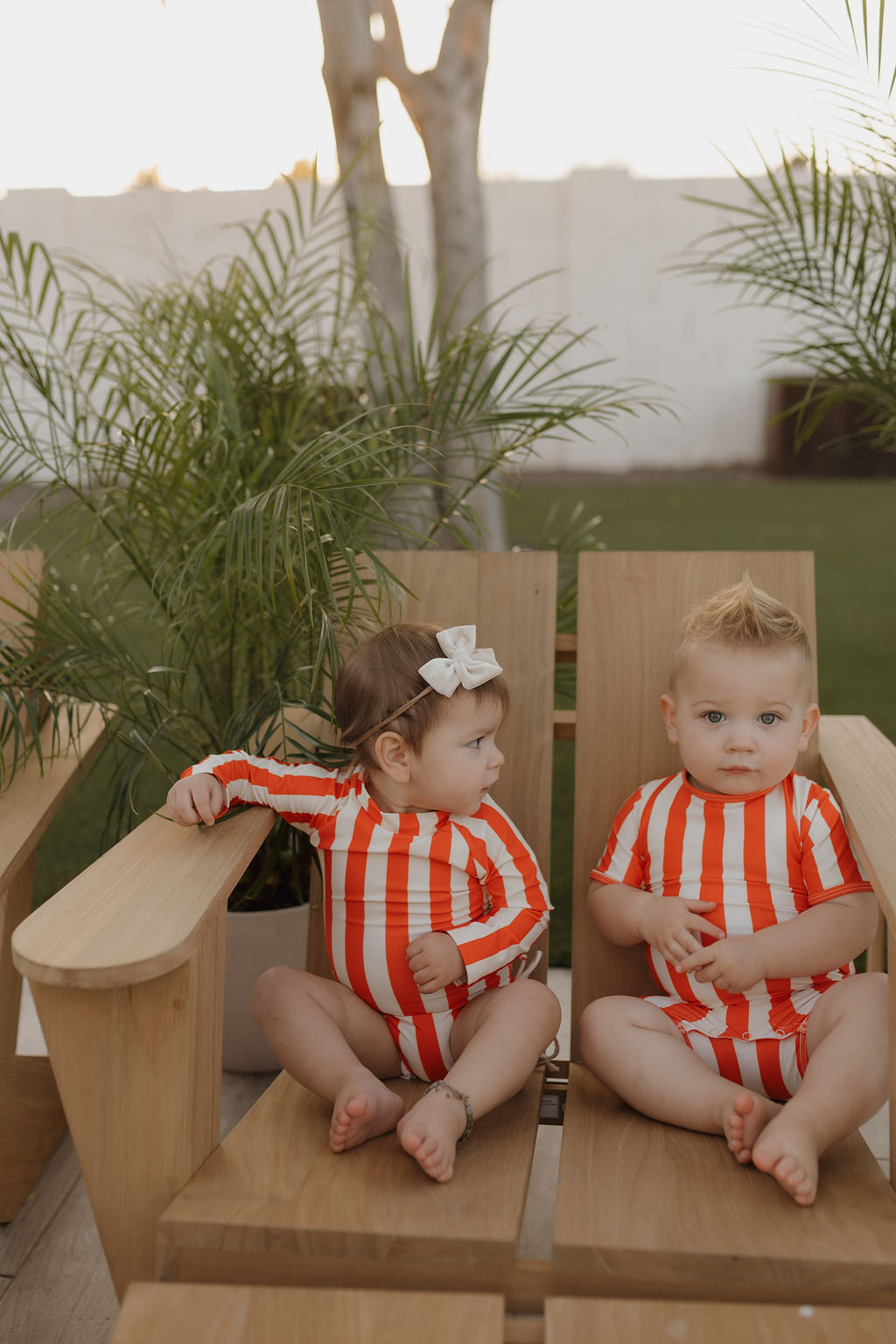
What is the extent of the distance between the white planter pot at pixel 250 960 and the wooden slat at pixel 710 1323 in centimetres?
120

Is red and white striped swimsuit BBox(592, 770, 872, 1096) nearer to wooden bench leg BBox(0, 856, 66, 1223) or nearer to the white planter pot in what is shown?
the white planter pot

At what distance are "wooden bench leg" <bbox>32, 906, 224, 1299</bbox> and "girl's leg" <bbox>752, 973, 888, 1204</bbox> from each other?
595 millimetres

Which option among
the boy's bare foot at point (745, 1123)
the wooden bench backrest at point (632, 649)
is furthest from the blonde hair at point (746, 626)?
the boy's bare foot at point (745, 1123)

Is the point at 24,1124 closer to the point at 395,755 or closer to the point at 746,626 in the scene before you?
the point at 395,755

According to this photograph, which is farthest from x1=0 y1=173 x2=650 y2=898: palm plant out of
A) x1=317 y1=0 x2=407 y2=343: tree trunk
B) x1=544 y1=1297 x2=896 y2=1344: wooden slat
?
x1=317 y1=0 x2=407 y2=343: tree trunk

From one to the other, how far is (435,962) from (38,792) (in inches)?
26.3

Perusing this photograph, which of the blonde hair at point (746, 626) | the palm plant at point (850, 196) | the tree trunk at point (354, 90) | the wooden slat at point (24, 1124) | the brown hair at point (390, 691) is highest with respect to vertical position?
the tree trunk at point (354, 90)

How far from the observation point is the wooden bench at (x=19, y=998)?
1743mm

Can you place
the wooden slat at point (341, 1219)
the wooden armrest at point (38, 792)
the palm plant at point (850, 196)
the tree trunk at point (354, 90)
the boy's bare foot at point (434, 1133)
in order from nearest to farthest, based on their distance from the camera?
the wooden slat at point (341, 1219) → the boy's bare foot at point (434, 1133) → the wooden armrest at point (38, 792) → the palm plant at point (850, 196) → the tree trunk at point (354, 90)

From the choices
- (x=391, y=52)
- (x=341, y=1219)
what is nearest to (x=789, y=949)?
(x=341, y=1219)

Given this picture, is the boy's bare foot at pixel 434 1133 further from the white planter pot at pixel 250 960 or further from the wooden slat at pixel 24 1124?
the white planter pot at pixel 250 960

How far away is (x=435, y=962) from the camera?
149 cm

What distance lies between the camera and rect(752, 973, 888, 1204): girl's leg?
120cm

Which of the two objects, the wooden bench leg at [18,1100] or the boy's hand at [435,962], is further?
the wooden bench leg at [18,1100]
